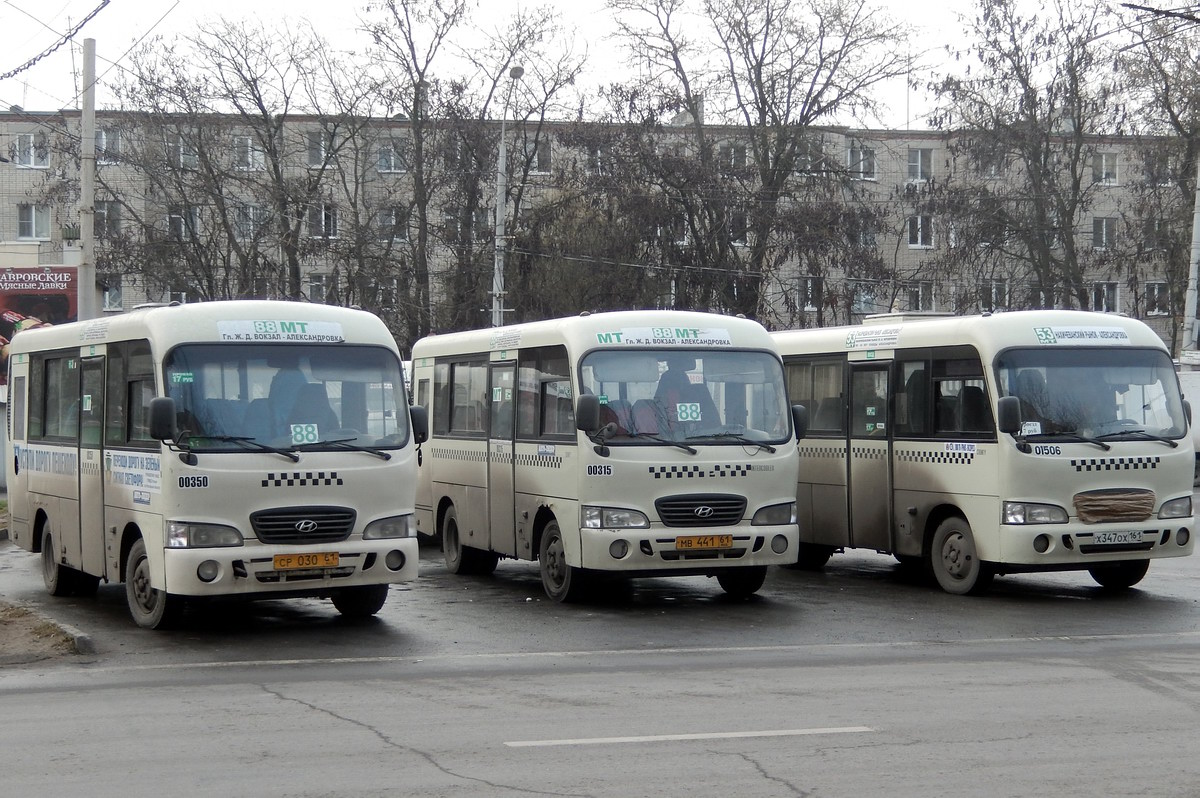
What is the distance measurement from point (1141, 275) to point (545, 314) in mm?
17430

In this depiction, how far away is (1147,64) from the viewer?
4372 centimetres

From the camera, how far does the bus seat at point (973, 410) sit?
14938 millimetres

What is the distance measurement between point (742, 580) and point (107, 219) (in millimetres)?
33362

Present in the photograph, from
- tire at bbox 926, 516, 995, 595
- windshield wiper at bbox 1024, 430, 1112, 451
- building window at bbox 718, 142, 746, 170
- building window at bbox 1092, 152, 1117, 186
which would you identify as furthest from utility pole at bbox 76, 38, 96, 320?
building window at bbox 1092, 152, 1117, 186

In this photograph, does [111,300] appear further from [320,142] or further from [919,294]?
[919,294]

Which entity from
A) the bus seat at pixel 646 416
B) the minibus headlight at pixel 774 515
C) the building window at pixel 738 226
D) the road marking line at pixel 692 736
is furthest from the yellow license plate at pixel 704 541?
the building window at pixel 738 226

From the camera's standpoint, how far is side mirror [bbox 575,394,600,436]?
45.7 feet

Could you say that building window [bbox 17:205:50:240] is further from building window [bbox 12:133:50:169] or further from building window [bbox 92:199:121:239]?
building window [bbox 92:199:121:239]

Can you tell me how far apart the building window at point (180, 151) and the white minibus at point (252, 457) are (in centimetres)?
2955

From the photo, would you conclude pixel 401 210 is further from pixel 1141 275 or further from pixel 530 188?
pixel 1141 275

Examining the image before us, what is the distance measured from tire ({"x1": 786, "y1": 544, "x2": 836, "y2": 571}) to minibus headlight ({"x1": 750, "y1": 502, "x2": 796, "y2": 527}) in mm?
3233

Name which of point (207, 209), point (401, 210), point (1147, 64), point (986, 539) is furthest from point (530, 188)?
point (986, 539)

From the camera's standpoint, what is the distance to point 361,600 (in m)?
13.8

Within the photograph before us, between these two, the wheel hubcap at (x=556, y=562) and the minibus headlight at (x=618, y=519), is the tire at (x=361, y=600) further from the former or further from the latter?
the minibus headlight at (x=618, y=519)
